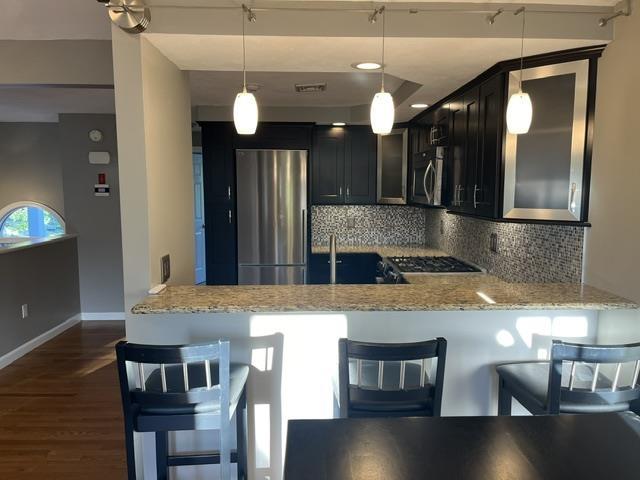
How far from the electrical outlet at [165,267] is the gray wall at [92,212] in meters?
3.47

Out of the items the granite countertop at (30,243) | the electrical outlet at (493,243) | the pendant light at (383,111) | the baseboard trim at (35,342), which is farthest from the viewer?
the granite countertop at (30,243)

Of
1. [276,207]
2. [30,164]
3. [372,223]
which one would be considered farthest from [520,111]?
[30,164]

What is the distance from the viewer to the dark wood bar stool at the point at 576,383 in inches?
62.0

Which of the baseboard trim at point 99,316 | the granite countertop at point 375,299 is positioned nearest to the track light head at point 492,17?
the granite countertop at point 375,299

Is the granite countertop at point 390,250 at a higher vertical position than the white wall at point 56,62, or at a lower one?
lower

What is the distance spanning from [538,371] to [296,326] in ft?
3.55

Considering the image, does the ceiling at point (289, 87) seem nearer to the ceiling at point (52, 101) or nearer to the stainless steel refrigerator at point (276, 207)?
the stainless steel refrigerator at point (276, 207)

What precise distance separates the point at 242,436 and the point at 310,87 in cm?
292

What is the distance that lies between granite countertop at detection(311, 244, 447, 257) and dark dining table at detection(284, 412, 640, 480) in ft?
9.91

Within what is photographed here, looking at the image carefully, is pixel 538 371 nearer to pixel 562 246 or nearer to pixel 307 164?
pixel 562 246

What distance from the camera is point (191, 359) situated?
1569mm

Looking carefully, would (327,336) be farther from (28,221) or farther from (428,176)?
(28,221)

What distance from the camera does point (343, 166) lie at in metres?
4.96

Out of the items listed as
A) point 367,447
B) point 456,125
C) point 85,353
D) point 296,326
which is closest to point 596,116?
point 456,125
